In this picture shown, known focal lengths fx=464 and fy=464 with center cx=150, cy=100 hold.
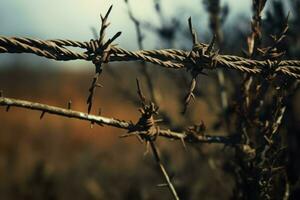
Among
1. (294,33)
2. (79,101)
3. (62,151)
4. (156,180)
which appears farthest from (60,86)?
(294,33)

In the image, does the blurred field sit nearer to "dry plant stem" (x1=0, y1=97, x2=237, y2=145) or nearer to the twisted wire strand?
"dry plant stem" (x1=0, y1=97, x2=237, y2=145)

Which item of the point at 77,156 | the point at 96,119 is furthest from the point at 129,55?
the point at 77,156

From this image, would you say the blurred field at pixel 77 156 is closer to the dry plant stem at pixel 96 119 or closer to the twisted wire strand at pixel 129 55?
the dry plant stem at pixel 96 119

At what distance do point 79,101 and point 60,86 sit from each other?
6.40 metres

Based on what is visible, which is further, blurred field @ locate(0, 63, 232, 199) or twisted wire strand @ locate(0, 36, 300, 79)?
blurred field @ locate(0, 63, 232, 199)

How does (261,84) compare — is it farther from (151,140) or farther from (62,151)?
(62,151)

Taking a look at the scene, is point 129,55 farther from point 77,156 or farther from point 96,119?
point 77,156

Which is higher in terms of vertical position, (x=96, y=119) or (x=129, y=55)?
(x=129, y=55)

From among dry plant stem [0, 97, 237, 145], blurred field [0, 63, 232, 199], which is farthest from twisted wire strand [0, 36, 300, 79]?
blurred field [0, 63, 232, 199]

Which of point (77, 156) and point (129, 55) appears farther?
point (77, 156)

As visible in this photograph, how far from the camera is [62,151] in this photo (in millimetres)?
15859

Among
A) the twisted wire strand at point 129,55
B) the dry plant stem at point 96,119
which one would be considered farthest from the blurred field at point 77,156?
the twisted wire strand at point 129,55

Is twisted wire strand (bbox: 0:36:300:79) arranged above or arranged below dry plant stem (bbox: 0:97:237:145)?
above

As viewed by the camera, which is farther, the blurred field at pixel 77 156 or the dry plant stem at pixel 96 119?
the blurred field at pixel 77 156
